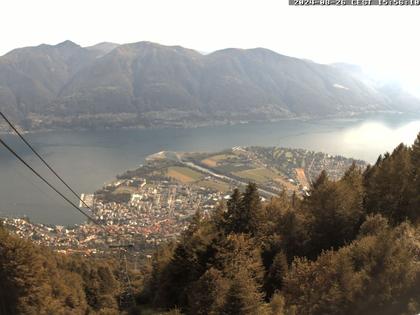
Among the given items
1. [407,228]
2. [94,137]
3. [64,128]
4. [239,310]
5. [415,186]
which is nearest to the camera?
[239,310]

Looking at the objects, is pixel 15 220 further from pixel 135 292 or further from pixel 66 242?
pixel 135 292

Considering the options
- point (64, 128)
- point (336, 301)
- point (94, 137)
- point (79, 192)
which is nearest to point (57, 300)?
point (336, 301)

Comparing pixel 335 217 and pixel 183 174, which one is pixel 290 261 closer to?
pixel 335 217

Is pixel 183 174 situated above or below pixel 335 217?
below

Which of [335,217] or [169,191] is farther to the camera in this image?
[169,191]

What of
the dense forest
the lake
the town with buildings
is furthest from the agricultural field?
the dense forest

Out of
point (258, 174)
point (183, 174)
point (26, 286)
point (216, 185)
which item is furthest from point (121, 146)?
point (26, 286)

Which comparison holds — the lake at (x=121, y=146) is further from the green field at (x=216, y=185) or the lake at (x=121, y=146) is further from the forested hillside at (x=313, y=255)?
the forested hillside at (x=313, y=255)
